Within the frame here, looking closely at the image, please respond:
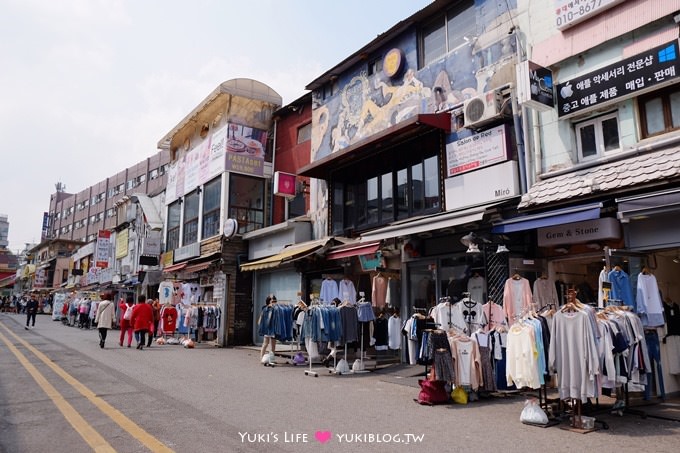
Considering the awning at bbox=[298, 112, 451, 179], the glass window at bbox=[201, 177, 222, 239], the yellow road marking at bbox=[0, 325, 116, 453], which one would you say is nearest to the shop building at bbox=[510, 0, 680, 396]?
the awning at bbox=[298, 112, 451, 179]

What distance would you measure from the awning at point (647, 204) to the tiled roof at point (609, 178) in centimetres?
28

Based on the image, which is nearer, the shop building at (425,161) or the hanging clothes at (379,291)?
the shop building at (425,161)

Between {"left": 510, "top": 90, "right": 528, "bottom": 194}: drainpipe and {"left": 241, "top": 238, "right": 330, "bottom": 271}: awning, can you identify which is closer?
{"left": 510, "top": 90, "right": 528, "bottom": 194}: drainpipe

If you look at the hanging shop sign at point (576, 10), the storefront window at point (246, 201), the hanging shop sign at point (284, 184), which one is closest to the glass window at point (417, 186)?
the hanging shop sign at point (576, 10)

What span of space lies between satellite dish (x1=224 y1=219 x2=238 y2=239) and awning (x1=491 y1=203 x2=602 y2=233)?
13.1 metres

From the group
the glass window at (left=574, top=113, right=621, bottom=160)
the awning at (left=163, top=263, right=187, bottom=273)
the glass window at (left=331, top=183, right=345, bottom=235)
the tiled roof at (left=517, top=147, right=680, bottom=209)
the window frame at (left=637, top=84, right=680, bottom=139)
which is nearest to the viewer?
the tiled roof at (left=517, top=147, right=680, bottom=209)

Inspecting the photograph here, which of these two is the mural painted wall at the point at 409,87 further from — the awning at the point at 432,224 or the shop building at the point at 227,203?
the shop building at the point at 227,203

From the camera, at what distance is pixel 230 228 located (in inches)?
813

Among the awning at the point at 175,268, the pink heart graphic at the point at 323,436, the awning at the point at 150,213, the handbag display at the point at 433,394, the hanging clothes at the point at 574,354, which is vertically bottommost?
the pink heart graphic at the point at 323,436

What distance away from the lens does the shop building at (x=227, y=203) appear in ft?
68.0

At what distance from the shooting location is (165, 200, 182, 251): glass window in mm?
27167

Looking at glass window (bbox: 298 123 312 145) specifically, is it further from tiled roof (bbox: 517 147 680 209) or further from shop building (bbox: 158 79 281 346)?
tiled roof (bbox: 517 147 680 209)

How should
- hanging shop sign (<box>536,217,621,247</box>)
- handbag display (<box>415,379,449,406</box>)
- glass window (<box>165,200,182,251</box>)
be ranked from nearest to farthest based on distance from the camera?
handbag display (<box>415,379,449,406</box>) → hanging shop sign (<box>536,217,621,247</box>) → glass window (<box>165,200,182,251</box>)

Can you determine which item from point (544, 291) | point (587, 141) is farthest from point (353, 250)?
point (587, 141)
